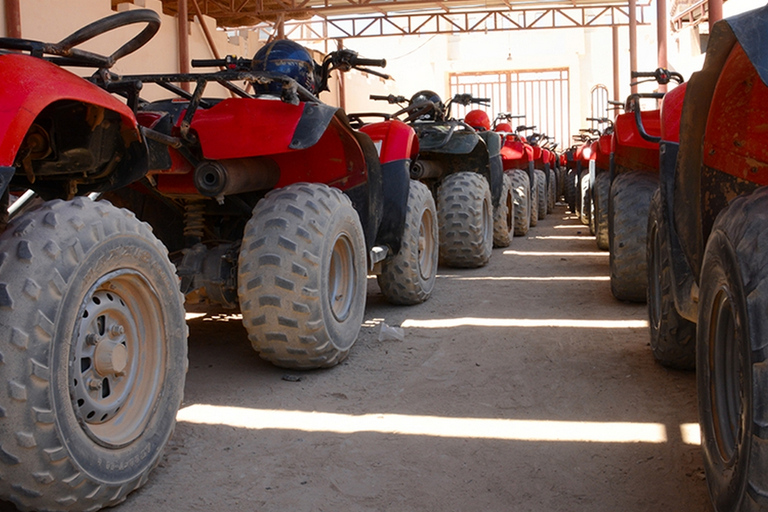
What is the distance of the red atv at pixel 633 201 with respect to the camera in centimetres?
458

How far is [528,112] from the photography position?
32844mm

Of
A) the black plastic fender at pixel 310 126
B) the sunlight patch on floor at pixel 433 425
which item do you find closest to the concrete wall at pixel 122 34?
the black plastic fender at pixel 310 126

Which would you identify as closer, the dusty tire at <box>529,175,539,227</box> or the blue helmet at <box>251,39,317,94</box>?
the blue helmet at <box>251,39,317,94</box>

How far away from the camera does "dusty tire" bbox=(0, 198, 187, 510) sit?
71.0 inches

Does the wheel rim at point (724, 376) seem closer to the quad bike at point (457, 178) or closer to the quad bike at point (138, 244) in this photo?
the quad bike at point (138, 244)

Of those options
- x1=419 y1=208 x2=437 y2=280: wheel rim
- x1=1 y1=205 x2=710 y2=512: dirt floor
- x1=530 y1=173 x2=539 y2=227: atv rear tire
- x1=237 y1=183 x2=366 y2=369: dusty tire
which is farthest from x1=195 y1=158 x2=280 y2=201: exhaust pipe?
x1=530 y1=173 x2=539 y2=227: atv rear tire

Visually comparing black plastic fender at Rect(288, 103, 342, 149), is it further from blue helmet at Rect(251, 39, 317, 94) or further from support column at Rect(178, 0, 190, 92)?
support column at Rect(178, 0, 190, 92)

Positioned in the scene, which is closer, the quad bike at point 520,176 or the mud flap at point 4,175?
the mud flap at point 4,175

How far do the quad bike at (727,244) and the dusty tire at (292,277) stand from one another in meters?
1.40

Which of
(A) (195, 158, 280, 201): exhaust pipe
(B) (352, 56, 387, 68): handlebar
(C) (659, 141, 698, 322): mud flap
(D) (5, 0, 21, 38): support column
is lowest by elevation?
(C) (659, 141, 698, 322): mud flap

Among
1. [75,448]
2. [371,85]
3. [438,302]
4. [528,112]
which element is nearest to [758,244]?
[75,448]

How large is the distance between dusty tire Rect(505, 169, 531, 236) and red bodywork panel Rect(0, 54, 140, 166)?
25.7 feet

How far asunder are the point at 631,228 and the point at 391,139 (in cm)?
152

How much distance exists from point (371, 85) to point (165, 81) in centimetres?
2430
